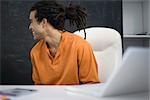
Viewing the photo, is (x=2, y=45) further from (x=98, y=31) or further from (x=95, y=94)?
(x=95, y=94)

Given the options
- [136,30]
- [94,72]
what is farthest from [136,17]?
[94,72]

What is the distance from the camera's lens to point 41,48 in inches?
58.3

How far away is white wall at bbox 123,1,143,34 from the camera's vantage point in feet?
10.4

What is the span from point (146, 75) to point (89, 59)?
72 cm

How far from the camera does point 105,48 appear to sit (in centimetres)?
144

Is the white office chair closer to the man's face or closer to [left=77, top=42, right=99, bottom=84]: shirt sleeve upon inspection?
[left=77, top=42, right=99, bottom=84]: shirt sleeve

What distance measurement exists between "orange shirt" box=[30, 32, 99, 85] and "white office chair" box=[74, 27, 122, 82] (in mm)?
69

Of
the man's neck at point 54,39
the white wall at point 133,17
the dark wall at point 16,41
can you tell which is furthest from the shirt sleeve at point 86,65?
the white wall at point 133,17

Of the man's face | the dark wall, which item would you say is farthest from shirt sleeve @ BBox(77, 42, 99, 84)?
the dark wall

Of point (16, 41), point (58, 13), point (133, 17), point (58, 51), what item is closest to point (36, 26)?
point (58, 13)

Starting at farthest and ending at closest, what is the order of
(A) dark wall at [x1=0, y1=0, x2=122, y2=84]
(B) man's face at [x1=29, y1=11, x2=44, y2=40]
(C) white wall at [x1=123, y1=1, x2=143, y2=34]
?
(C) white wall at [x1=123, y1=1, x2=143, y2=34] → (A) dark wall at [x1=0, y1=0, x2=122, y2=84] → (B) man's face at [x1=29, y1=11, x2=44, y2=40]

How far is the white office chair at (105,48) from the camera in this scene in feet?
4.54

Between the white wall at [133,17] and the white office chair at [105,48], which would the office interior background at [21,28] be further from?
the white office chair at [105,48]

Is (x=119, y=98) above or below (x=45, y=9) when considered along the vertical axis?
below
